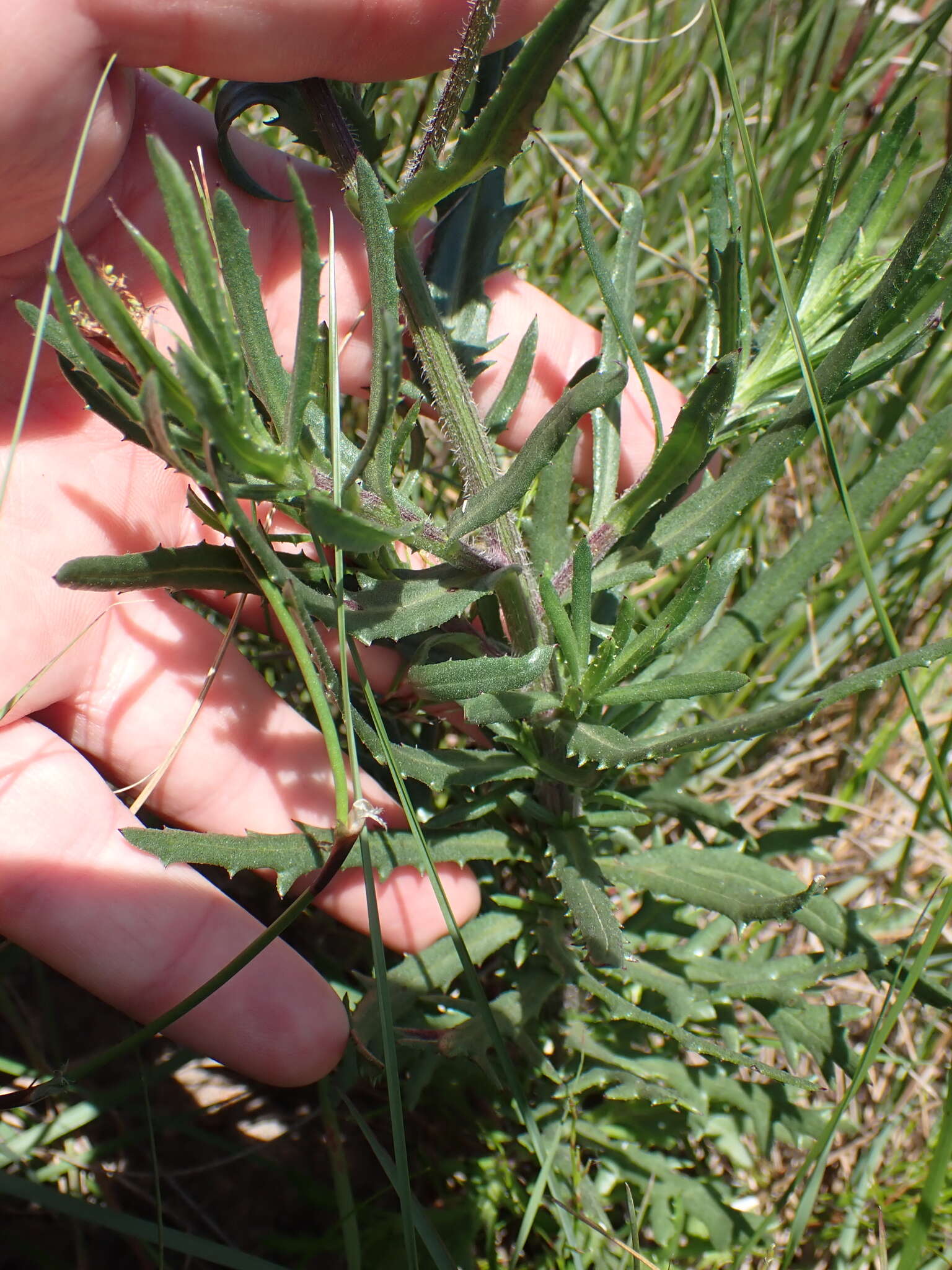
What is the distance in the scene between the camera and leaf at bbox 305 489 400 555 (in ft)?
4.06

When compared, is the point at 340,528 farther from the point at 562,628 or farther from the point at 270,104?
the point at 270,104

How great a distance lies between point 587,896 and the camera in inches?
70.0

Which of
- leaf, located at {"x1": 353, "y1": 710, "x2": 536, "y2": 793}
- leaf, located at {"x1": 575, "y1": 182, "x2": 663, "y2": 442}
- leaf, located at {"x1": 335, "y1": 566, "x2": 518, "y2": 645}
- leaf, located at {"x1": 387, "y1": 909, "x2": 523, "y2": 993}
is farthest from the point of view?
leaf, located at {"x1": 387, "y1": 909, "x2": 523, "y2": 993}

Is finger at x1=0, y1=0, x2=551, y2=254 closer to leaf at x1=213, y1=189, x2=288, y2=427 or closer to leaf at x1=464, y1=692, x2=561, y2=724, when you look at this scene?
leaf at x1=213, y1=189, x2=288, y2=427

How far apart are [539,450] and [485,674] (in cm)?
37

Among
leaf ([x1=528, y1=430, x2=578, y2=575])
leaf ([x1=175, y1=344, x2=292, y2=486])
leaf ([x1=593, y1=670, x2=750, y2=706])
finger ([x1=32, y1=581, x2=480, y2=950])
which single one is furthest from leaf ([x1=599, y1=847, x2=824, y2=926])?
leaf ([x1=175, y1=344, x2=292, y2=486])

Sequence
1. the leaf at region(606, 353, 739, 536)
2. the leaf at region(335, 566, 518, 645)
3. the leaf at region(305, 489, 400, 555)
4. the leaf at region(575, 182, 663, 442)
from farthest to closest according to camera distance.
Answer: the leaf at region(575, 182, 663, 442)
the leaf at region(335, 566, 518, 645)
the leaf at region(606, 353, 739, 536)
the leaf at region(305, 489, 400, 555)

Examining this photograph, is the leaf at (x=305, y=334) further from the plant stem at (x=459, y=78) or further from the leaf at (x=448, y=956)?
the leaf at (x=448, y=956)

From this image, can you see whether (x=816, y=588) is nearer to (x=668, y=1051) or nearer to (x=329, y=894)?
(x=668, y=1051)

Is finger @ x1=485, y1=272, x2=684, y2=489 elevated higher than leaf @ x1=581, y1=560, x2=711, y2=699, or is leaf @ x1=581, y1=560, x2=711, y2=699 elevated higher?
finger @ x1=485, y1=272, x2=684, y2=489

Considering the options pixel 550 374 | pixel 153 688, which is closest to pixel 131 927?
pixel 153 688

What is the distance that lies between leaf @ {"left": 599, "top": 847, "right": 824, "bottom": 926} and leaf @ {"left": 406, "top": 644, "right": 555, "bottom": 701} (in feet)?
2.13

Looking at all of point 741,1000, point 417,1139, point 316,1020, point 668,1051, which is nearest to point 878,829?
point 741,1000

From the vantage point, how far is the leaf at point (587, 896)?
171 centimetres
